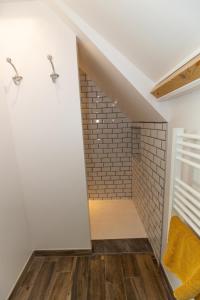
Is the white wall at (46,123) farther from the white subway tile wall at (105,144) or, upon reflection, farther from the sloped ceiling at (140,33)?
the white subway tile wall at (105,144)

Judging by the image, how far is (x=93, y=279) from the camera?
1.61 meters

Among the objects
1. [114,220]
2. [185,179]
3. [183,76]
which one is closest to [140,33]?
[183,76]

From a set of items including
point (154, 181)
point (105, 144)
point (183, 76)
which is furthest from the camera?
point (105, 144)

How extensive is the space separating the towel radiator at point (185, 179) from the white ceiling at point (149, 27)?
44 centimetres

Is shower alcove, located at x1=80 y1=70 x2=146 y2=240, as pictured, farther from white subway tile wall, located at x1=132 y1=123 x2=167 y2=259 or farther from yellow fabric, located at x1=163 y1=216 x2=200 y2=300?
yellow fabric, located at x1=163 y1=216 x2=200 y2=300

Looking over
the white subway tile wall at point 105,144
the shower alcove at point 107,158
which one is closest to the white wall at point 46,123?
the shower alcove at point 107,158

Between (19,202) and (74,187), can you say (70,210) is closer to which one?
(74,187)

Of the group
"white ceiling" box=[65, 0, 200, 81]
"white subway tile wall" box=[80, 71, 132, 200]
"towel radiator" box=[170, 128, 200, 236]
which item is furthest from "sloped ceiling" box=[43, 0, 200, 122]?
"white subway tile wall" box=[80, 71, 132, 200]

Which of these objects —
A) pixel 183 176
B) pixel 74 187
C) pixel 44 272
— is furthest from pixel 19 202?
pixel 183 176

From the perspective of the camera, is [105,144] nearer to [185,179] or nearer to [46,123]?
[46,123]

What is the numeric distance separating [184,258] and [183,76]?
952mm

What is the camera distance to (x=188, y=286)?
0.75 m

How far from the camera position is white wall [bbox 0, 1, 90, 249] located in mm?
1450

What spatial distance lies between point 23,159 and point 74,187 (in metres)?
0.59
